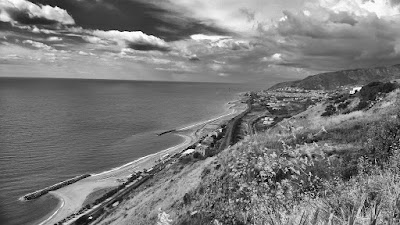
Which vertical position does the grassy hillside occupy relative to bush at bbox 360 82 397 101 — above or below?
below

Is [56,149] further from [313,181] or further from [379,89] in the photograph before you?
[313,181]

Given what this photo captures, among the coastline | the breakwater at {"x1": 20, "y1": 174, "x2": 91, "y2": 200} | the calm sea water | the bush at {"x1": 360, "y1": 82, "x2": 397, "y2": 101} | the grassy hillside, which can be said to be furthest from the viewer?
the breakwater at {"x1": 20, "y1": 174, "x2": 91, "y2": 200}

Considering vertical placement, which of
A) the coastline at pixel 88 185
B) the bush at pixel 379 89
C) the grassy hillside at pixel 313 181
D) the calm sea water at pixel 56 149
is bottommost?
the coastline at pixel 88 185

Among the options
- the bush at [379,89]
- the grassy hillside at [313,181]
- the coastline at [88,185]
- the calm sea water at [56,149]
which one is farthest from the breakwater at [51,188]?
the bush at [379,89]

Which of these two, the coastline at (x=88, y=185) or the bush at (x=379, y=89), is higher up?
the bush at (x=379, y=89)

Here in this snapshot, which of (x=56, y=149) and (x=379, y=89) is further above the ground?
(x=379, y=89)

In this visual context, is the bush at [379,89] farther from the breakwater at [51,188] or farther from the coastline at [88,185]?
the breakwater at [51,188]

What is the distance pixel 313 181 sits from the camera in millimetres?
7727

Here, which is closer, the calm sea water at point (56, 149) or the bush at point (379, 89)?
the bush at point (379, 89)

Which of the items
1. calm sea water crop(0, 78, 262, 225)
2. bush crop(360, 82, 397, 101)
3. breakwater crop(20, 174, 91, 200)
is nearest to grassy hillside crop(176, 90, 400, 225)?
bush crop(360, 82, 397, 101)

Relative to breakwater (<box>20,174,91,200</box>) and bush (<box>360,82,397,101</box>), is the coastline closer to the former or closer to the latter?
breakwater (<box>20,174,91,200</box>)

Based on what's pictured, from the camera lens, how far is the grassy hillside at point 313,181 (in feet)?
15.0

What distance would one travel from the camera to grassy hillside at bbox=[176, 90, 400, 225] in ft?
15.0

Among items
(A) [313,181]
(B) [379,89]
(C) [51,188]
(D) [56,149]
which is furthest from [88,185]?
(A) [313,181]
